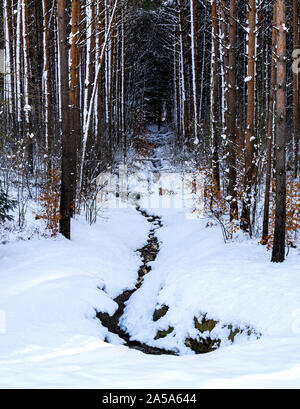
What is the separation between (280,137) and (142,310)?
4.00 metres

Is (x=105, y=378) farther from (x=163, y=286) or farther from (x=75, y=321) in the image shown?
(x=163, y=286)

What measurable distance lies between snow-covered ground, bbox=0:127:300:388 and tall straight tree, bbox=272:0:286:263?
0.46m

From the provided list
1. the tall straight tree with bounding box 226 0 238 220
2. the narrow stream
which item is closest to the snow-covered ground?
the narrow stream

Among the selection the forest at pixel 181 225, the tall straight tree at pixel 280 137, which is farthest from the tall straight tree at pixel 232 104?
the tall straight tree at pixel 280 137

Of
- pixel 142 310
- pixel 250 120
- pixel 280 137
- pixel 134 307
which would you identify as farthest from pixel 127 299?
pixel 250 120

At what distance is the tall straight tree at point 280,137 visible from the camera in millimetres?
5738

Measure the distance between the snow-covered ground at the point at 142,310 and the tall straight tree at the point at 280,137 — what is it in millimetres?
458

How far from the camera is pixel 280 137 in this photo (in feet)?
19.6

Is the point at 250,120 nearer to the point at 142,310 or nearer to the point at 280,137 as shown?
the point at 280,137

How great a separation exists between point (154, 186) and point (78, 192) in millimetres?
7536

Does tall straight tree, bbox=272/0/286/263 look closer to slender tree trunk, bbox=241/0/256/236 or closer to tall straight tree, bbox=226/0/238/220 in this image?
slender tree trunk, bbox=241/0/256/236

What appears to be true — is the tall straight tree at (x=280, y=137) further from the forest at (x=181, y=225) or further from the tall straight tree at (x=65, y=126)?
the tall straight tree at (x=65, y=126)

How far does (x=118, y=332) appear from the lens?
18.1 feet
